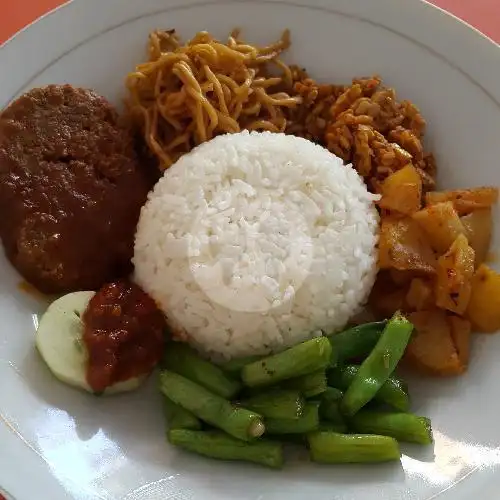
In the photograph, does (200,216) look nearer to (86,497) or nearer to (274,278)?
(274,278)

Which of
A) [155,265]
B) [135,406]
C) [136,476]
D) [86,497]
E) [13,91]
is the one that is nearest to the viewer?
[86,497]

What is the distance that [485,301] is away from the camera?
92.7 inches

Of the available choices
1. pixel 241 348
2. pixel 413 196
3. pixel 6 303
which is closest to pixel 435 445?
pixel 241 348

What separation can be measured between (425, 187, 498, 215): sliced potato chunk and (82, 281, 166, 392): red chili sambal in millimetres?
1105

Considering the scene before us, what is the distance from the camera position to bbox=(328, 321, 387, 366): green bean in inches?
91.2

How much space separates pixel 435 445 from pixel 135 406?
96 cm

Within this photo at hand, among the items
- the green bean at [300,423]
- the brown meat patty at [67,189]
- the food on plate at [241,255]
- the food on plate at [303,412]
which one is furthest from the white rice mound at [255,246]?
the green bean at [300,423]

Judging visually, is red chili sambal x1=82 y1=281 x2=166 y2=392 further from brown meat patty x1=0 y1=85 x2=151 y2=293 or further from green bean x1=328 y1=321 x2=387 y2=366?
green bean x1=328 y1=321 x2=387 y2=366

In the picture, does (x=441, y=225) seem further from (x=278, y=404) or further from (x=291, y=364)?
(x=278, y=404)

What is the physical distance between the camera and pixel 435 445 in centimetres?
216

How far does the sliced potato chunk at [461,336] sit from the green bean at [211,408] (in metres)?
0.74

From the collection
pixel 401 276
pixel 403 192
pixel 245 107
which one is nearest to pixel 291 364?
pixel 401 276

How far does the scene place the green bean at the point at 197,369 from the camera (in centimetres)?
221

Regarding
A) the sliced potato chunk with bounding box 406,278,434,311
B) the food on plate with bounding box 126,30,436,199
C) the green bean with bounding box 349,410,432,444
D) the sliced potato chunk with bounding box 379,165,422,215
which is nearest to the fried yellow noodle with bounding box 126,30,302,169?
the food on plate with bounding box 126,30,436,199
